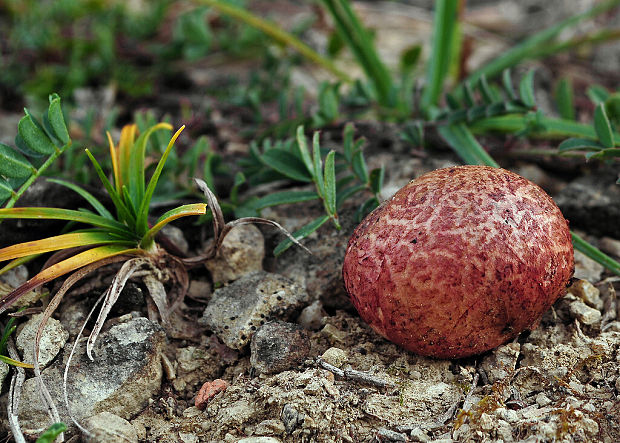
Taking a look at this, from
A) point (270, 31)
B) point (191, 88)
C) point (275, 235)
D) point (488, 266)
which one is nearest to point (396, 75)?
point (270, 31)

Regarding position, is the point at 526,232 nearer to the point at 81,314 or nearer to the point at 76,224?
the point at 81,314

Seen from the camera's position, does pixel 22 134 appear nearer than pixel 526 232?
No

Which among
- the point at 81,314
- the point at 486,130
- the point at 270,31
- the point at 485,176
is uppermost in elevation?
the point at 270,31

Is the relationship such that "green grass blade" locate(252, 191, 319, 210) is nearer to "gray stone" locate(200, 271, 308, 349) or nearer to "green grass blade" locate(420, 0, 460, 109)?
"gray stone" locate(200, 271, 308, 349)

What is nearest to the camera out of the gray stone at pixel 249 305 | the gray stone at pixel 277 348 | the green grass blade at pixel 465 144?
the gray stone at pixel 277 348

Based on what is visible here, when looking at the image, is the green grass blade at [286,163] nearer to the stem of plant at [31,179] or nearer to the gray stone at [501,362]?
the stem of plant at [31,179]

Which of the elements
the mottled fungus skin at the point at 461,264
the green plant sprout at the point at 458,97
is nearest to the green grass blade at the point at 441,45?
the green plant sprout at the point at 458,97

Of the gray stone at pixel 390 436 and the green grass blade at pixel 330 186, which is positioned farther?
the green grass blade at pixel 330 186
